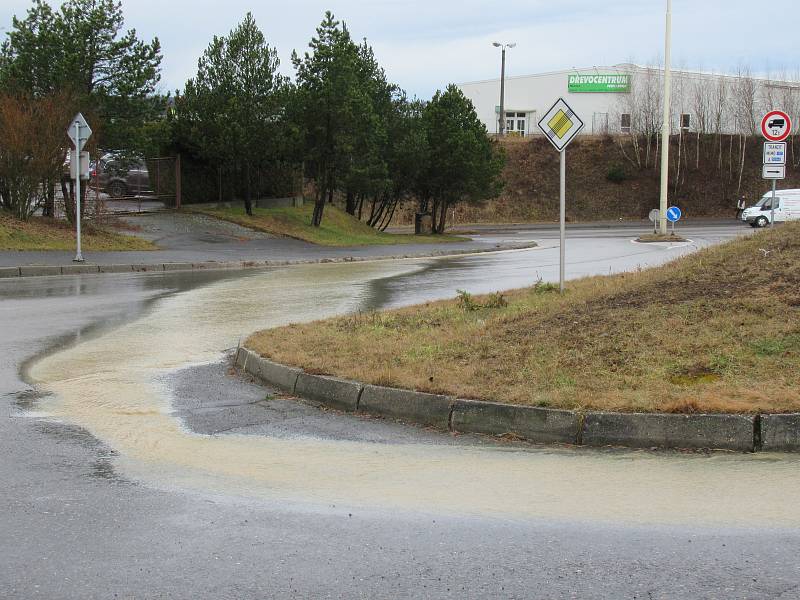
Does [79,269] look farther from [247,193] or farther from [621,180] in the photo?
[621,180]

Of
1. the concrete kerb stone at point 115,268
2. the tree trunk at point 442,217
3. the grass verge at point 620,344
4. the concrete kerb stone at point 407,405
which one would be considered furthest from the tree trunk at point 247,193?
the concrete kerb stone at point 407,405

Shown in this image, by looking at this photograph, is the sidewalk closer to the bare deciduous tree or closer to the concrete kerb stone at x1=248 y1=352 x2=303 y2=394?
the bare deciduous tree

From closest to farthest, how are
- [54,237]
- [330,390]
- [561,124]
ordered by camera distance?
[330,390] < [561,124] < [54,237]

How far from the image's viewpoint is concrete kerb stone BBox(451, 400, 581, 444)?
623cm

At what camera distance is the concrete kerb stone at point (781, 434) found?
19.1 feet

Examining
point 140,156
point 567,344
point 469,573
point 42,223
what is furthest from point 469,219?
point 469,573

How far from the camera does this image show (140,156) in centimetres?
3092

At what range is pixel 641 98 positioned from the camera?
69375 mm

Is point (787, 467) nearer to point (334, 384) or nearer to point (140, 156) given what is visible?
point (334, 384)

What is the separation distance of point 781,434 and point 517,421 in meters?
1.74

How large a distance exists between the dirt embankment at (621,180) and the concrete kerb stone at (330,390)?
184 feet

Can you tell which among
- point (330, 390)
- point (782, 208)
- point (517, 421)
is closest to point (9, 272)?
point (330, 390)

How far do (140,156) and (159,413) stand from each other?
83.5 ft

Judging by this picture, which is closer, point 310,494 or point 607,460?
point 310,494
